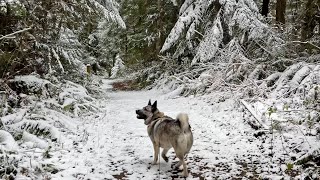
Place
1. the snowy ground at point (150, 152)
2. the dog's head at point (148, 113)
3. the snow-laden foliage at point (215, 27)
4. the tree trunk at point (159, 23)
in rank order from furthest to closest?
1. the tree trunk at point (159, 23)
2. the snow-laden foliage at point (215, 27)
3. the dog's head at point (148, 113)
4. the snowy ground at point (150, 152)

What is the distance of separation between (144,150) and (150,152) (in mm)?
193

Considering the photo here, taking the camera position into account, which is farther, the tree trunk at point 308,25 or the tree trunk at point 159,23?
the tree trunk at point 159,23

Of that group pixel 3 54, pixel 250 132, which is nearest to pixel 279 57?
pixel 250 132

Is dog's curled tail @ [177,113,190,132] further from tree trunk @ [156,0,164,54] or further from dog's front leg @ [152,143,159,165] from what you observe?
tree trunk @ [156,0,164,54]

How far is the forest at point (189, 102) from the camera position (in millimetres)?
5586

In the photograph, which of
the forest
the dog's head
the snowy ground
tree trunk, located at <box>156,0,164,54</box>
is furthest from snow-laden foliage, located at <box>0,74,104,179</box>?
tree trunk, located at <box>156,0,164,54</box>


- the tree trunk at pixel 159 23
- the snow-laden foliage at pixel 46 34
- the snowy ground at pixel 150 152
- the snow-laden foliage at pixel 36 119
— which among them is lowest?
the snowy ground at pixel 150 152

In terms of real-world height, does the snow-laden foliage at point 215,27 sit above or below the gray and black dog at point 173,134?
above

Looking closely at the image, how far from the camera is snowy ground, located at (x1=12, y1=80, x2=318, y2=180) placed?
542 centimetres

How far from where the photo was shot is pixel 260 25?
→ 1213cm

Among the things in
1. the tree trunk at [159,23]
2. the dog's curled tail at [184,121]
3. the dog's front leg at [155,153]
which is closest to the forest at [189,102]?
the dog's front leg at [155,153]

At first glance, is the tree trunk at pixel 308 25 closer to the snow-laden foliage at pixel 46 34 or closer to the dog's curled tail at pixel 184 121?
the snow-laden foliage at pixel 46 34

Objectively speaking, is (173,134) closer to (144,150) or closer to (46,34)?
(144,150)

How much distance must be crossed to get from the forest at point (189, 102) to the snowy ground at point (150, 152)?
0.02 metres
